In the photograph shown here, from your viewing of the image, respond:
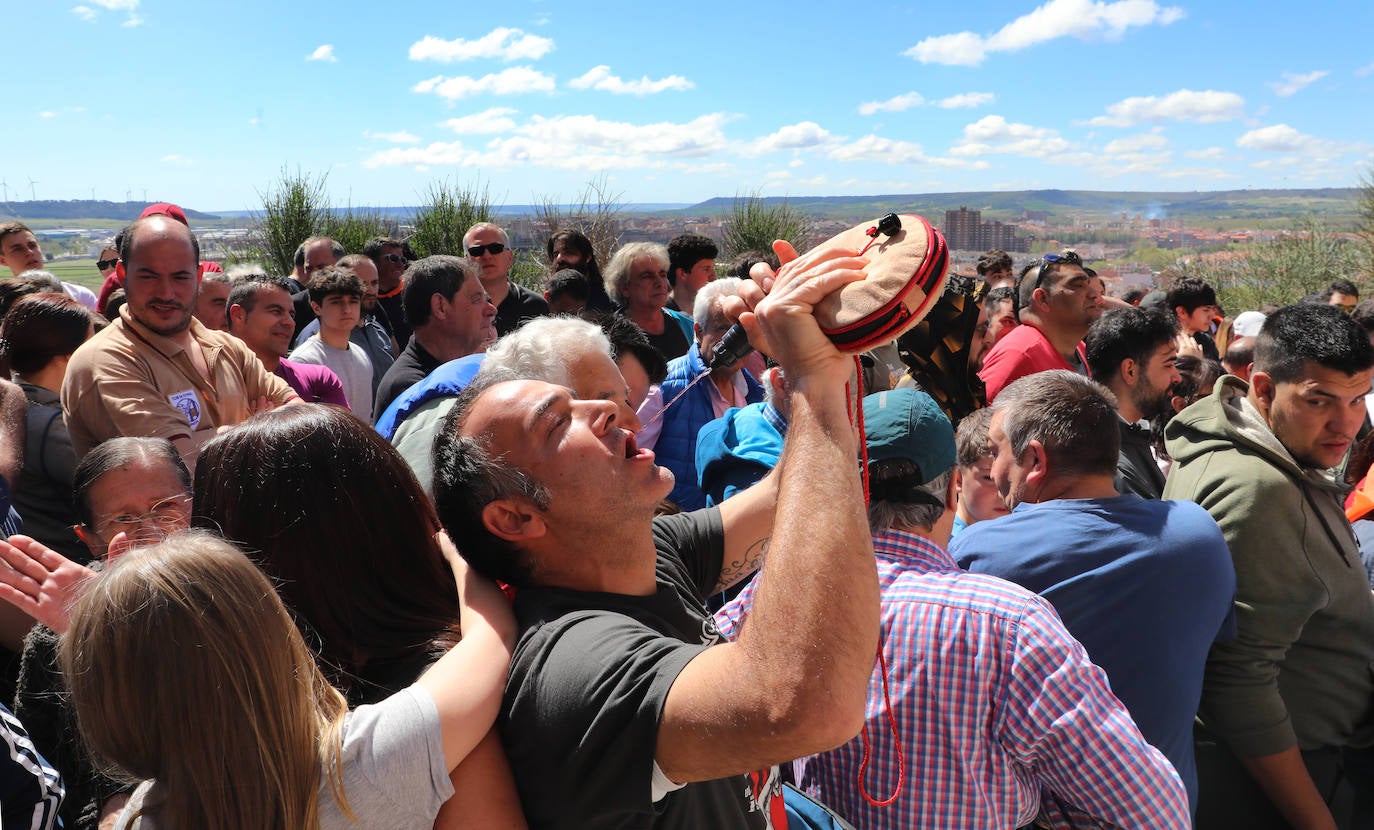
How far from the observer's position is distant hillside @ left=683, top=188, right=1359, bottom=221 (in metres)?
19.9

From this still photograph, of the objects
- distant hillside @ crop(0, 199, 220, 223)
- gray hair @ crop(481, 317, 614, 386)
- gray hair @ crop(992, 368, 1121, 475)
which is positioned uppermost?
distant hillside @ crop(0, 199, 220, 223)

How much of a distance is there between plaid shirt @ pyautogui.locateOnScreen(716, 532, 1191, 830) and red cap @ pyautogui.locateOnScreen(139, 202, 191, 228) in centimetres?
342

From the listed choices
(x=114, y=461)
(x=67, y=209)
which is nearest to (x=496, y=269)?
(x=114, y=461)

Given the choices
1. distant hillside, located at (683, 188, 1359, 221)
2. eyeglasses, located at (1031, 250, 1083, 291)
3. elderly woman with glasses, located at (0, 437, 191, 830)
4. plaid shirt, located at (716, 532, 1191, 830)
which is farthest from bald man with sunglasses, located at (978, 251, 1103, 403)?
distant hillside, located at (683, 188, 1359, 221)

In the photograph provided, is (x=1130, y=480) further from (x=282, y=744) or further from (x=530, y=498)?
(x=282, y=744)

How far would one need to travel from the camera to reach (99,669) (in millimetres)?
1154

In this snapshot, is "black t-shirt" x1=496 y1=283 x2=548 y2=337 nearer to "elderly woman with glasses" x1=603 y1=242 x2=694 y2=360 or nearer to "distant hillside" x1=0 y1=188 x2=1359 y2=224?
"elderly woman with glasses" x1=603 y1=242 x2=694 y2=360

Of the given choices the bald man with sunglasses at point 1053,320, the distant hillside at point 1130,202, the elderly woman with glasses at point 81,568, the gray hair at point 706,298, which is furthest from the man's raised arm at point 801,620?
the distant hillside at point 1130,202

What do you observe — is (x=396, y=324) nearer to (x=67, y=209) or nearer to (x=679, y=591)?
(x=679, y=591)

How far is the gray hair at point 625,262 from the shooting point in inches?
246

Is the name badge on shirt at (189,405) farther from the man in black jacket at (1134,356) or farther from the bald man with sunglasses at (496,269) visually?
the man in black jacket at (1134,356)

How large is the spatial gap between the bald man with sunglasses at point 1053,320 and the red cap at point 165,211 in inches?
156

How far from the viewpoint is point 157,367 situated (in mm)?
3324

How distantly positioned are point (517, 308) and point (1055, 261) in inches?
149
